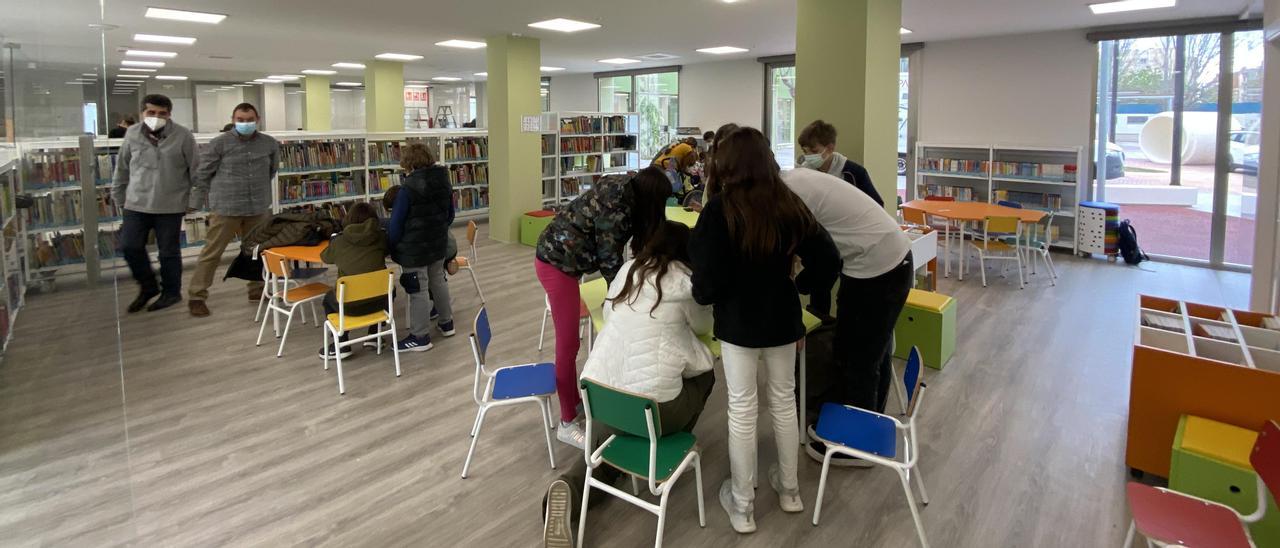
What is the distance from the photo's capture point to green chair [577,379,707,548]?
2553 mm

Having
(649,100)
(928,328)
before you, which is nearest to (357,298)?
(928,328)

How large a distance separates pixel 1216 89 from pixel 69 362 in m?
10.5

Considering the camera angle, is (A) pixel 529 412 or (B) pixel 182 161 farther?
(B) pixel 182 161

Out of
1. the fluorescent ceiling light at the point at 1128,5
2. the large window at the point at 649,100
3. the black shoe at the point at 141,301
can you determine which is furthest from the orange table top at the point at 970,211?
the black shoe at the point at 141,301

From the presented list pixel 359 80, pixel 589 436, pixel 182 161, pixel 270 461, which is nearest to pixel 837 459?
pixel 589 436

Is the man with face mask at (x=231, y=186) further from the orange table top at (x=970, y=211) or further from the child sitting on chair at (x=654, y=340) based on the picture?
the orange table top at (x=970, y=211)

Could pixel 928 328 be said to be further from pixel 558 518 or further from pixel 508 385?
pixel 558 518

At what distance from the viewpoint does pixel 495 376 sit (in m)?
3.39

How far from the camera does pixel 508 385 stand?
3.36 metres

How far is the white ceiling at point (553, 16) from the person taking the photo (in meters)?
7.30

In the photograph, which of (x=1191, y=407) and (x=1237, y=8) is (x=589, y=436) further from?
(x=1237, y=8)

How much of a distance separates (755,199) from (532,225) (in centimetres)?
727

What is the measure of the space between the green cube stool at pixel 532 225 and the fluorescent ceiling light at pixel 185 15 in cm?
405

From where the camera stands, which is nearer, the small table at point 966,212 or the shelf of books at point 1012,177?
the small table at point 966,212
